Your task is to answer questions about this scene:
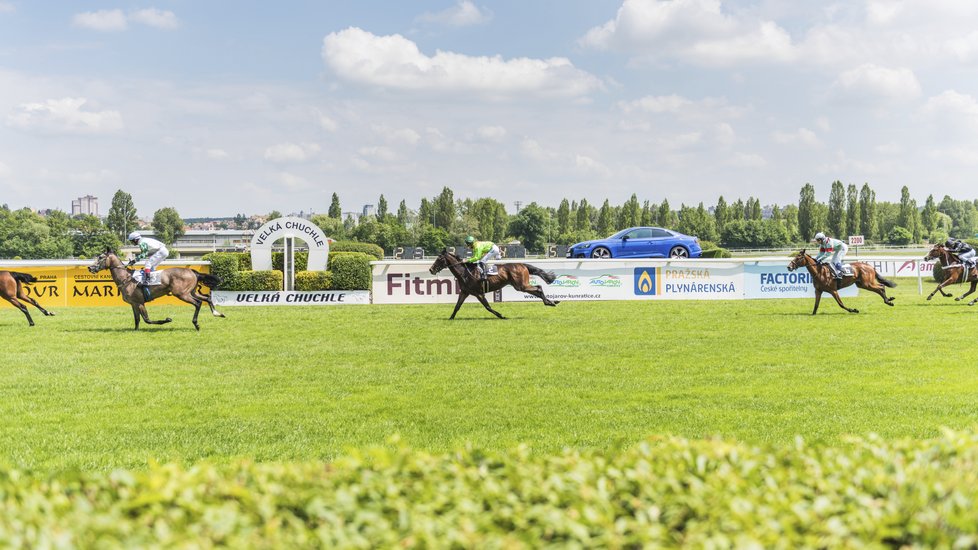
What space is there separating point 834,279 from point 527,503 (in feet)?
62.4

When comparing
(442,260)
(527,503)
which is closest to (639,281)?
(442,260)

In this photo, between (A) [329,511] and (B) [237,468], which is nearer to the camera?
(A) [329,511]

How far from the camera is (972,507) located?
2938 millimetres

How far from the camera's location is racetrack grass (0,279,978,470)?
302 inches

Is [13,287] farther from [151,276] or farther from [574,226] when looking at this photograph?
[574,226]

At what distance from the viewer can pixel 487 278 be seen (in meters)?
20.6

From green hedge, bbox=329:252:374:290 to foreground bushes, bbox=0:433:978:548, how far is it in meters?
22.9

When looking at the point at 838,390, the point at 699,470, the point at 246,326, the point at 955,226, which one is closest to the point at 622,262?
the point at 246,326

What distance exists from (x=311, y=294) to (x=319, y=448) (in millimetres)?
19507

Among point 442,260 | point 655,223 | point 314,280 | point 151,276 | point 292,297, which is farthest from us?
point 655,223

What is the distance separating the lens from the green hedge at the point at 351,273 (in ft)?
87.1

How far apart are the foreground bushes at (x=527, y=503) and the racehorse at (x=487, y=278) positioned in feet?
53.0

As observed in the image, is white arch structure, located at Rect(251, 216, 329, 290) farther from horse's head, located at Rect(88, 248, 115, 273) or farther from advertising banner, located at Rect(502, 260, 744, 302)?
Answer: horse's head, located at Rect(88, 248, 115, 273)

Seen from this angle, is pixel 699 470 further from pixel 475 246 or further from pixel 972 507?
pixel 475 246
